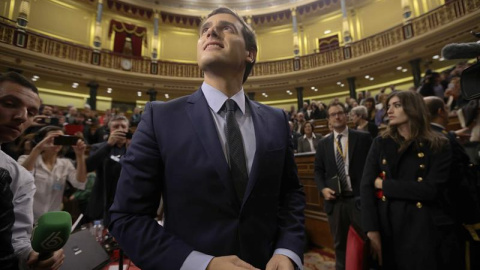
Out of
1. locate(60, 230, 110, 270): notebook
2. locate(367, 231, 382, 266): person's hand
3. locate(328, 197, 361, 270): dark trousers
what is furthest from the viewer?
locate(328, 197, 361, 270): dark trousers

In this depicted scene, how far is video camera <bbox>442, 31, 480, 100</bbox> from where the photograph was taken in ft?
3.02

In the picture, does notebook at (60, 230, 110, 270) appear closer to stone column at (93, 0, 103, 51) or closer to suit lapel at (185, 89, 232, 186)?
suit lapel at (185, 89, 232, 186)

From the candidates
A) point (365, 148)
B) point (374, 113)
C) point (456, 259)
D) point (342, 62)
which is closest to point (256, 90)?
point (342, 62)

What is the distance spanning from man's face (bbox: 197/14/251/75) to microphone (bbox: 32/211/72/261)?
2.35 feet

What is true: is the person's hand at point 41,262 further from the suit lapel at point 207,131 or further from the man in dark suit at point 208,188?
the suit lapel at point 207,131

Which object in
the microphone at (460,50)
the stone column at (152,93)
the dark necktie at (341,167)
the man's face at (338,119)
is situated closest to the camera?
the microphone at (460,50)

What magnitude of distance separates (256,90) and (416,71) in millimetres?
6886

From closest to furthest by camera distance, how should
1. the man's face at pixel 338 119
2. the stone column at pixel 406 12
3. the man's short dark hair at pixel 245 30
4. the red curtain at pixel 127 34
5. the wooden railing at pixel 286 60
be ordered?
the man's short dark hair at pixel 245 30, the man's face at pixel 338 119, the wooden railing at pixel 286 60, the stone column at pixel 406 12, the red curtain at pixel 127 34

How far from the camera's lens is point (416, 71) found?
9.63m

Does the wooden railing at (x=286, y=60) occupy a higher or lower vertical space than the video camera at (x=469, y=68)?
higher

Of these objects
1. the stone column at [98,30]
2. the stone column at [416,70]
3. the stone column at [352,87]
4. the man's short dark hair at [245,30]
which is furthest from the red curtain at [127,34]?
the man's short dark hair at [245,30]

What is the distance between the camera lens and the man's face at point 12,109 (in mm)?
1103

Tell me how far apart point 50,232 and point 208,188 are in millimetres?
502

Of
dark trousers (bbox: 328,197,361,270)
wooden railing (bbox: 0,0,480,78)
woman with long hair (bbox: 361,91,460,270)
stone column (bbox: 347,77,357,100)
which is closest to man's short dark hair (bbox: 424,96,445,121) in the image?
woman with long hair (bbox: 361,91,460,270)
